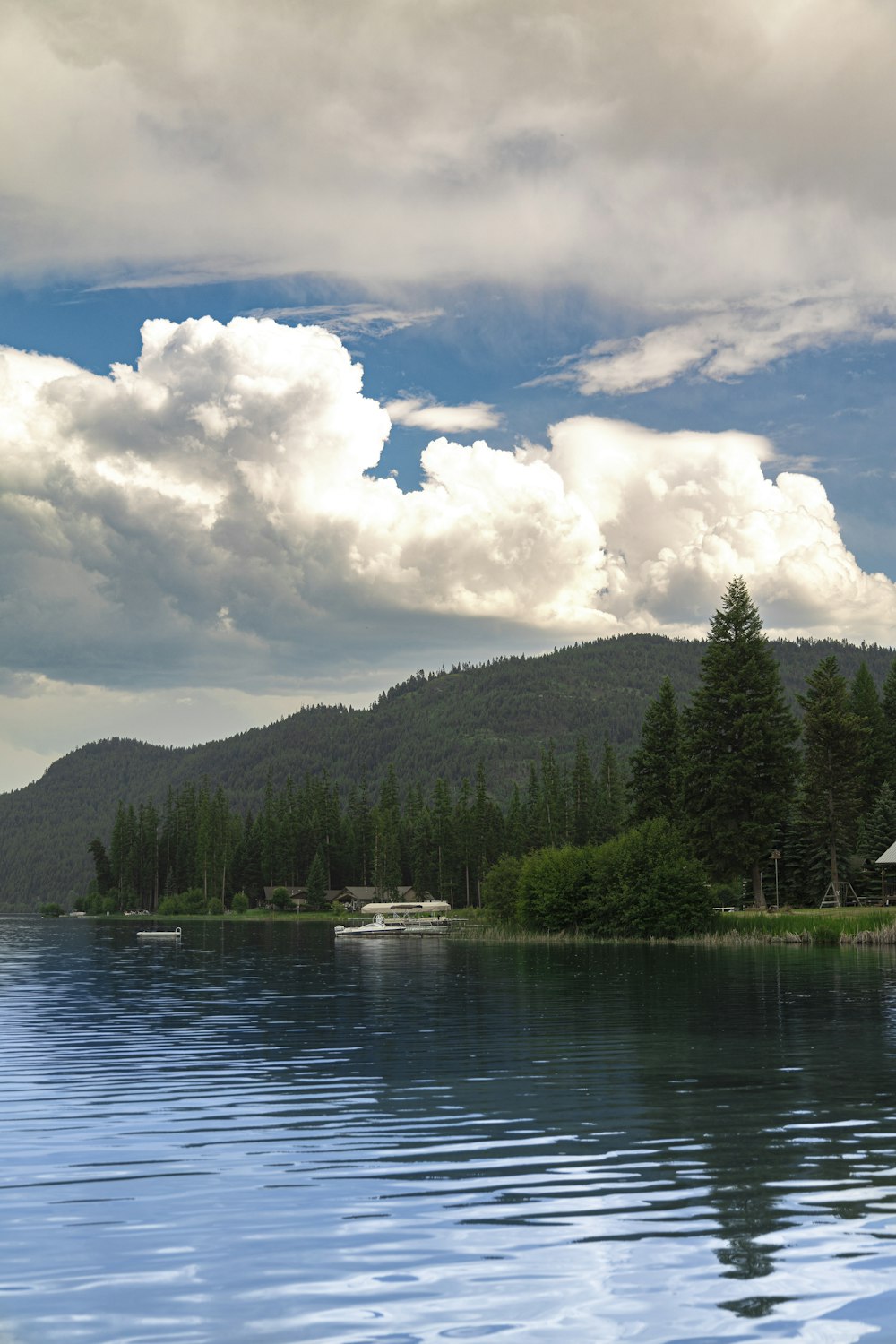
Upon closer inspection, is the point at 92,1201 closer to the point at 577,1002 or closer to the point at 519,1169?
the point at 519,1169

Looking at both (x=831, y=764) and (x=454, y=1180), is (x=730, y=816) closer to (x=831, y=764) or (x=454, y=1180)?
(x=831, y=764)

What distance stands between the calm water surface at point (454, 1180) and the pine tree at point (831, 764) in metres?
72.2

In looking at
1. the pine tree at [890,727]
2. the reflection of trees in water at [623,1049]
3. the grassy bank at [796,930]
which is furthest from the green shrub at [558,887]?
the pine tree at [890,727]

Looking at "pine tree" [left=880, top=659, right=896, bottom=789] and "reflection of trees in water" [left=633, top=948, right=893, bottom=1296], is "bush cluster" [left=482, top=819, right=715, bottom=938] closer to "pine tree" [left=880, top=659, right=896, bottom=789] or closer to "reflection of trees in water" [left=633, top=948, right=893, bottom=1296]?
"pine tree" [left=880, top=659, right=896, bottom=789]

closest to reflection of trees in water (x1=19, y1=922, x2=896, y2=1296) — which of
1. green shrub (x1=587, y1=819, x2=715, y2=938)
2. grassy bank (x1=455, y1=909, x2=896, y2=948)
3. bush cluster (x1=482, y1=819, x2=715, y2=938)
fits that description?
grassy bank (x1=455, y1=909, x2=896, y2=948)

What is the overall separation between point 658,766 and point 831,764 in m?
15.9

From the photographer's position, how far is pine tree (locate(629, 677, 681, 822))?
378 ft

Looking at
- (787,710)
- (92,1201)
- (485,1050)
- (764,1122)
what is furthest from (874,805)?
(92,1201)

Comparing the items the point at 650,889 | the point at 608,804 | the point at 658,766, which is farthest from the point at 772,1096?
the point at 608,804

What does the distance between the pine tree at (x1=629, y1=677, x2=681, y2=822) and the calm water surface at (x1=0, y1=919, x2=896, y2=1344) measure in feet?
257

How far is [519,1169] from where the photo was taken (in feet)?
52.0

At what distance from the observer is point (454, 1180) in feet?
50.0

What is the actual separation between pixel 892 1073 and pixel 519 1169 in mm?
11675

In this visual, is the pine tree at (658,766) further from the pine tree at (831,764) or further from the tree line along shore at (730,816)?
the pine tree at (831,764)
